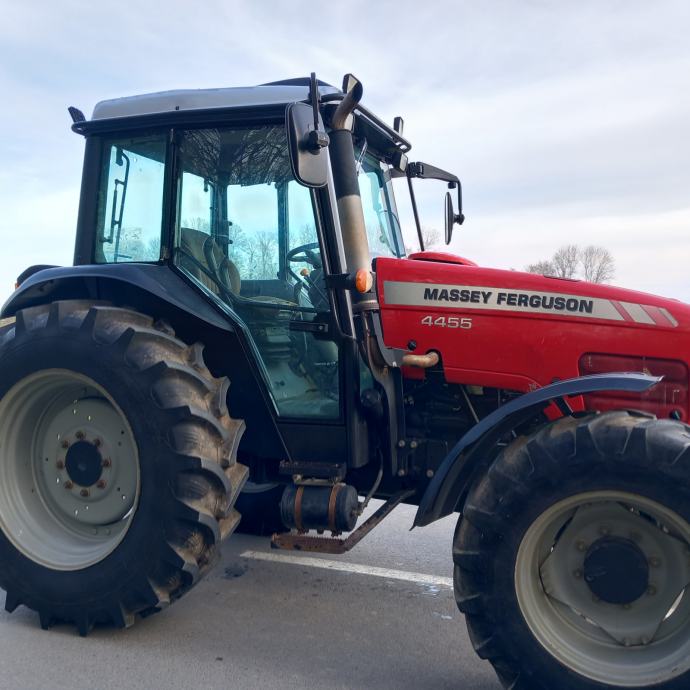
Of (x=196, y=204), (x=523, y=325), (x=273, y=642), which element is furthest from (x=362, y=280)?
(x=273, y=642)

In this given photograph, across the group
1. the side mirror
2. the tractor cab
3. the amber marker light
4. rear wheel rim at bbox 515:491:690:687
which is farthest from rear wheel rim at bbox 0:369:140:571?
rear wheel rim at bbox 515:491:690:687

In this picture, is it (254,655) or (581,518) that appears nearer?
(581,518)

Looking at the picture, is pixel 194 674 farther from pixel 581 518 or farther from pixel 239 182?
pixel 239 182

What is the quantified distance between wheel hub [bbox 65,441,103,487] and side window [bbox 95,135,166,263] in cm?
97

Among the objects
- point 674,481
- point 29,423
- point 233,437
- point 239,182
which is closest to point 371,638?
point 233,437

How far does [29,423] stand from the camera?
387 centimetres

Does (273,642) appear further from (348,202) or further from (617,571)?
(348,202)

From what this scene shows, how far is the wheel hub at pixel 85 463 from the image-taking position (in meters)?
3.71

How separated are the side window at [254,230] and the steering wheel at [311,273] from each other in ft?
0.29

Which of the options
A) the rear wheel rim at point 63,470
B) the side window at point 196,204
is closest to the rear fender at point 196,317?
the side window at point 196,204

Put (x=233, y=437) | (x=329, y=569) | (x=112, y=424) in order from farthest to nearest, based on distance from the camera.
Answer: (x=329, y=569), (x=112, y=424), (x=233, y=437)

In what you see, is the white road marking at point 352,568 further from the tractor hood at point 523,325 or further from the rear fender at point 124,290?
the rear fender at point 124,290

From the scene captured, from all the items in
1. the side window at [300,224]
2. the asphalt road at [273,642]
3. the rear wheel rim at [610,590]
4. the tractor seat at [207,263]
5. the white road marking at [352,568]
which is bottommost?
the asphalt road at [273,642]

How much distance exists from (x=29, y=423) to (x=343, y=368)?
1.66m
